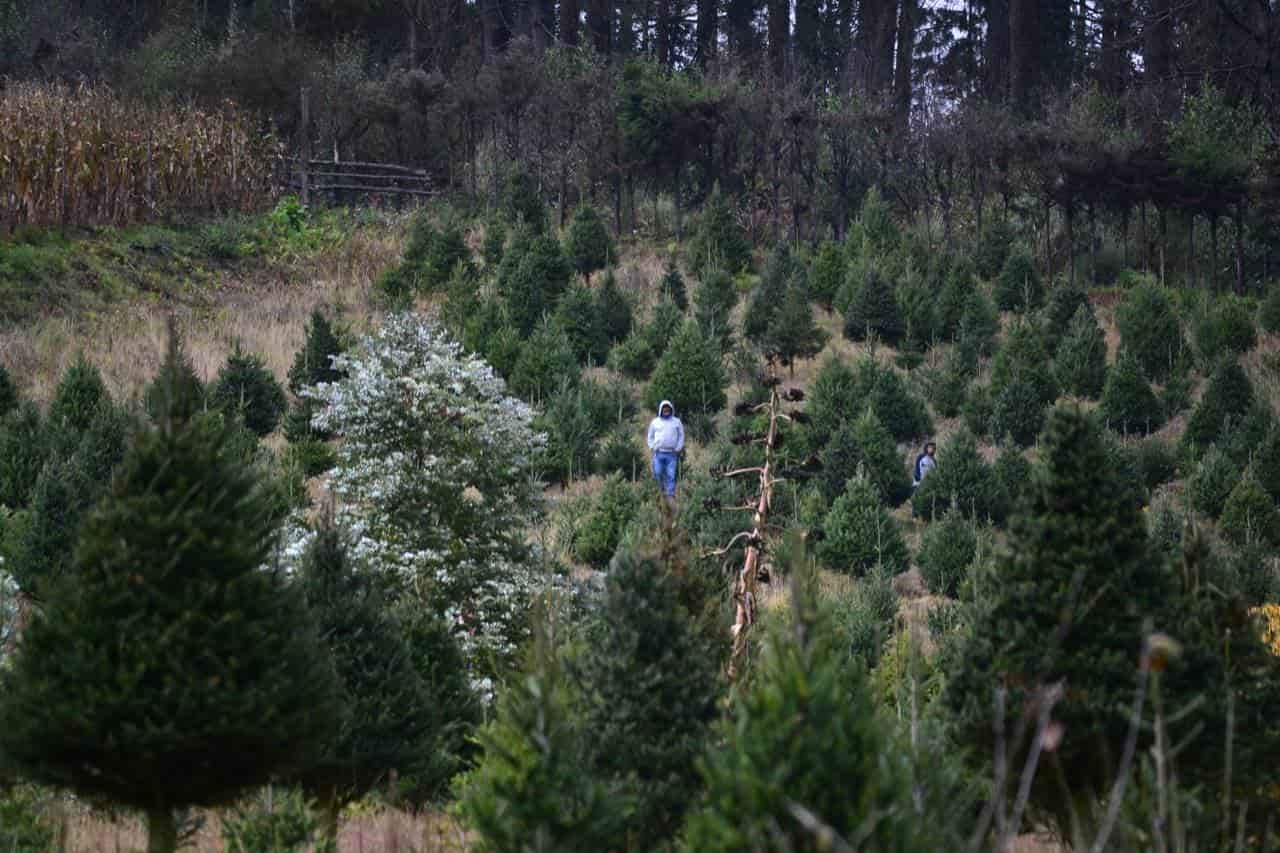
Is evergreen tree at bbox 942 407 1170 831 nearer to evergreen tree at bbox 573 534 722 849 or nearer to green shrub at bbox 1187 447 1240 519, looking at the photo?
evergreen tree at bbox 573 534 722 849

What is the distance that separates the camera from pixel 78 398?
19.5 meters

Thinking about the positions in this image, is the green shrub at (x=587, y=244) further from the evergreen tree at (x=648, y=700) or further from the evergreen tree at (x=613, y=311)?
the evergreen tree at (x=648, y=700)

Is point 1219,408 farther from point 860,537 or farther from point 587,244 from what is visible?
point 587,244

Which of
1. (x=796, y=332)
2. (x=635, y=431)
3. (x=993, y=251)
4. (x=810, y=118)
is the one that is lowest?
(x=635, y=431)

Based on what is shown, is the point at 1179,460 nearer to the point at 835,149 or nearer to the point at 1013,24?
the point at 835,149

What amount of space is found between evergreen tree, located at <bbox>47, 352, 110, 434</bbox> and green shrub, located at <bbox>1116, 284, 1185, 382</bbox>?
16.0m

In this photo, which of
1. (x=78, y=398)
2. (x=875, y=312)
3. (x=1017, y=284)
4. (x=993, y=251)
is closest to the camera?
(x=78, y=398)

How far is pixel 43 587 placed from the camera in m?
6.65

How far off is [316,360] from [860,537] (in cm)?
861

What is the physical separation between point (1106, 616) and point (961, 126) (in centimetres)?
2902

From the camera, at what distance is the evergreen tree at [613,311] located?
27469 millimetres

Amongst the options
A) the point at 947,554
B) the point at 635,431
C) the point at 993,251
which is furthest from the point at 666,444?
the point at 993,251

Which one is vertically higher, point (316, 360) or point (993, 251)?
point (993, 251)

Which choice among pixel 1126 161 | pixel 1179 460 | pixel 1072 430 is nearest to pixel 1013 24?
pixel 1126 161
